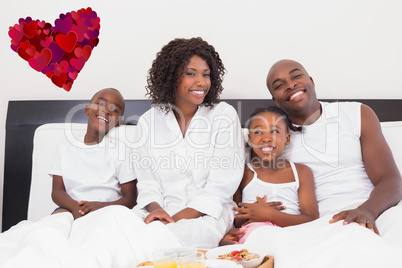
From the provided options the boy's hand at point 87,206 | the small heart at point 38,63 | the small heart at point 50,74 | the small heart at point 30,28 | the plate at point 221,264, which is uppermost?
the small heart at point 30,28

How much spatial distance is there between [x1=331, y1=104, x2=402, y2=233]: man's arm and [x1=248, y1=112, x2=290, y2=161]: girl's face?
0.35 meters

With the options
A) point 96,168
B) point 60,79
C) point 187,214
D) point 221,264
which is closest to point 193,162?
point 187,214

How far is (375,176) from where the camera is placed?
1.75m

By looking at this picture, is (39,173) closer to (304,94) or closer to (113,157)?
(113,157)

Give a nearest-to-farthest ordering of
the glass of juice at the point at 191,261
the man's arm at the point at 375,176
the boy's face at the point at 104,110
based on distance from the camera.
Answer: the glass of juice at the point at 191,261, the man's arm at the point at 375,176, the boy's face at the point at 104,110

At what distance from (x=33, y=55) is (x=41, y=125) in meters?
0.39

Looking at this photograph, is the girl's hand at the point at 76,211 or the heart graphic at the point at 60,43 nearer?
the girl's hand at the point at 76,211

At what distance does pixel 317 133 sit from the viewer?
6.24 feet

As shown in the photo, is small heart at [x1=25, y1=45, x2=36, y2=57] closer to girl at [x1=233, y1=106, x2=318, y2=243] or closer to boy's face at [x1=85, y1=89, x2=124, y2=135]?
boy's face at [x1=85, y1=89, x2=124, y2=135]

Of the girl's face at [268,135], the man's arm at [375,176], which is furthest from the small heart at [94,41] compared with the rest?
the man's arm at [375,176]

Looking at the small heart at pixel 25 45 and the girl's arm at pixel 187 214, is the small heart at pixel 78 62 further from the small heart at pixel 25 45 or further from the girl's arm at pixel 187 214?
the girl's arm at pixel 187 214

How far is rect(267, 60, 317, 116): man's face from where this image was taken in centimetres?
189

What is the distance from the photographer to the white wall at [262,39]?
7.95ft

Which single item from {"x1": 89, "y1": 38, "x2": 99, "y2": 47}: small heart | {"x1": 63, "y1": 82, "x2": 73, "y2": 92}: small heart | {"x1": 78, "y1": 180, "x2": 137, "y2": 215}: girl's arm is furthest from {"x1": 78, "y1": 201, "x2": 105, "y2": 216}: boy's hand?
{"x1": 89, "y1": 38, "x2": 99, "y2": 47}: small heart
